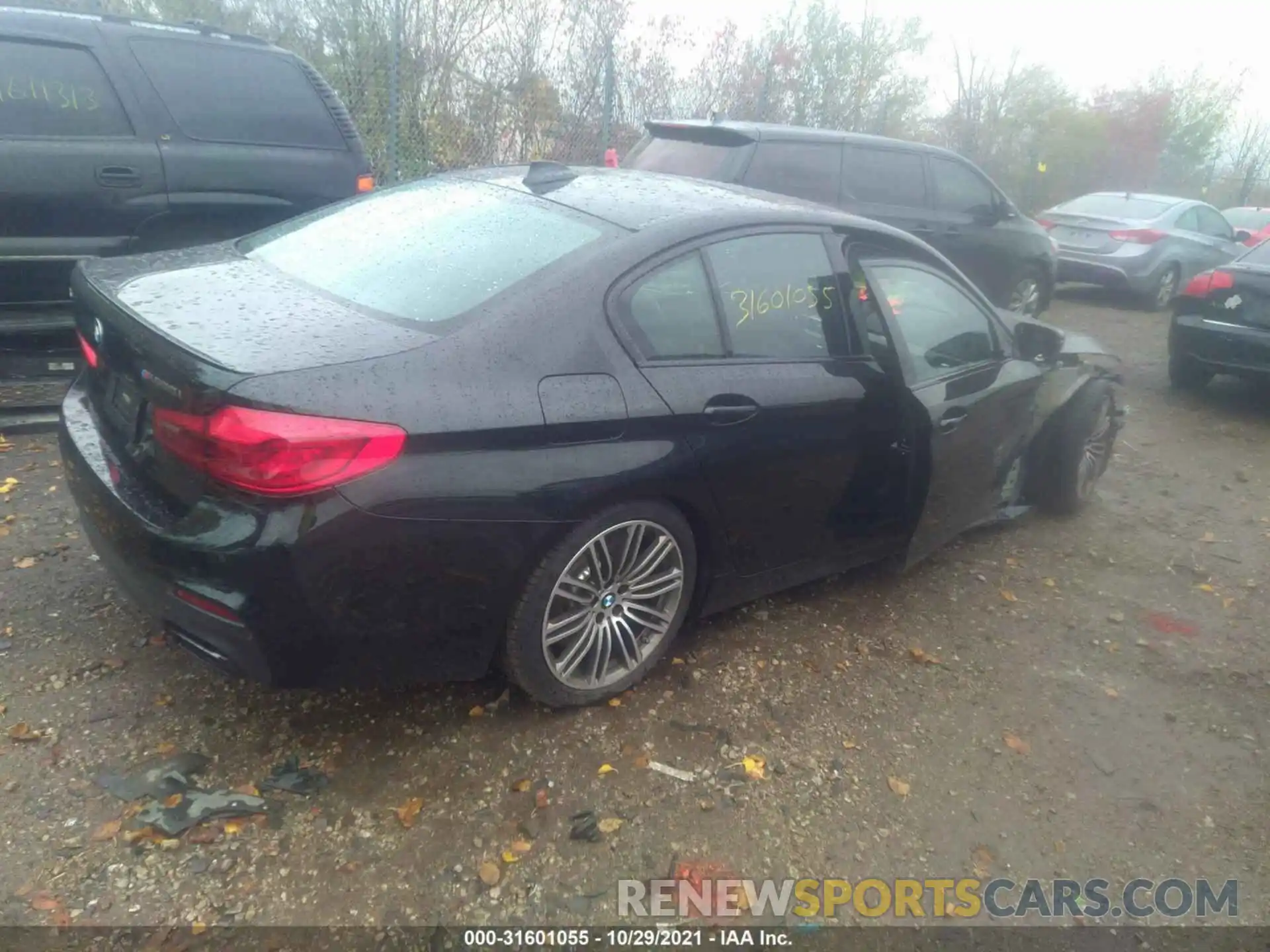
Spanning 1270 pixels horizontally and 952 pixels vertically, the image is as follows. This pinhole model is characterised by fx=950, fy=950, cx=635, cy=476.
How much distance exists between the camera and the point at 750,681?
3.38m

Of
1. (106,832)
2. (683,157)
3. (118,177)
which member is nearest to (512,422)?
(106,832)

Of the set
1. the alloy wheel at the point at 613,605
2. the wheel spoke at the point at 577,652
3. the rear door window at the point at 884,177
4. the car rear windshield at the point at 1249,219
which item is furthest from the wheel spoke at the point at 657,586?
the car rear windshield at the point at 1249,219

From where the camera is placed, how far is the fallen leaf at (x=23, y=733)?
273cm

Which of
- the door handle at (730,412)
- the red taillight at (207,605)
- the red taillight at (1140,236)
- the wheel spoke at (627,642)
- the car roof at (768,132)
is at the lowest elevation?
the wheel spoke at (627,642)

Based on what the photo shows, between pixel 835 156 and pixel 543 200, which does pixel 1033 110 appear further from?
pixel 543 200

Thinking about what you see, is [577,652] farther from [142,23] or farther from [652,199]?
[142,23]

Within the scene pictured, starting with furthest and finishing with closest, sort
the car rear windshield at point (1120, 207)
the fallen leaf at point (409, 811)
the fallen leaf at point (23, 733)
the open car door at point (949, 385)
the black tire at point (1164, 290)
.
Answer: the car rear windshield at point (1120, 207)
the black tire at point (1164, 290)
the open car door at point (949, 385)
the fallen leaf at point (23, 733)
the fallen leaf at point (409, 811)

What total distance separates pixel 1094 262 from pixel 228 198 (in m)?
10.2

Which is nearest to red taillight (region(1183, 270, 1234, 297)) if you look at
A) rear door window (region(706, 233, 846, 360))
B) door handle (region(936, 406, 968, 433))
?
door handle (region(936, 406, 968, 433))

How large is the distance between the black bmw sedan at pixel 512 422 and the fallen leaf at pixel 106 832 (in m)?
0.48

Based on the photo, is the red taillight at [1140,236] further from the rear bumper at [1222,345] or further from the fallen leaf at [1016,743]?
the fallen leaf at [1016,743]

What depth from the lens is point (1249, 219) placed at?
52.4ft

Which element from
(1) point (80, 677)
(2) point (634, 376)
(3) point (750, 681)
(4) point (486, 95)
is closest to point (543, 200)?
(2) point (634, 376)

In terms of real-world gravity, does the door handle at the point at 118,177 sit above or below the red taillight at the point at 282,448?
above
